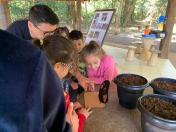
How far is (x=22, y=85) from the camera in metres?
0.31

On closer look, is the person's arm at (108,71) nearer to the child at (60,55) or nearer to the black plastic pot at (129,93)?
the black plastic pot at (129,93)

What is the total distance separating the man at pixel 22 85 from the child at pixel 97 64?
1192 millimetres

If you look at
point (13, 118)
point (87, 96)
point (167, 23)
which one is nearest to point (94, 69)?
point (87, 96)

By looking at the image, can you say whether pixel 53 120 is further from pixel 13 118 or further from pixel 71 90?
pixel 71 90

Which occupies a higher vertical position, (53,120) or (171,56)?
(53,120)

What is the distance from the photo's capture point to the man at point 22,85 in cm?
30

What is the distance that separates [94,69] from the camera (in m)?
1.61

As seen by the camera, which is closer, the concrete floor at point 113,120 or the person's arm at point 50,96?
the person's arm at point 50,96

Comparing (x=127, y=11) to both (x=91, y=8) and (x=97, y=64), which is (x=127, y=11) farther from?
(x=97, y=64)

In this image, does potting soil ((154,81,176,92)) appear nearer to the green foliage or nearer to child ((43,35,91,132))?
child ((43,35,91,132))

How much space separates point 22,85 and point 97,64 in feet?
4.18

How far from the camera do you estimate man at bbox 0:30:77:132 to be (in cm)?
30

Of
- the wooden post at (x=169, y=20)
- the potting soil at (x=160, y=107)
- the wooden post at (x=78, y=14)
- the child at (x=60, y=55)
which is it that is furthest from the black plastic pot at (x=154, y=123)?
the wooden post at (x=78, y=14)

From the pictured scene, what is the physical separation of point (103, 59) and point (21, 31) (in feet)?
2.36
